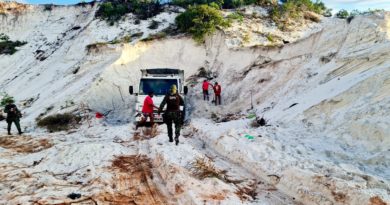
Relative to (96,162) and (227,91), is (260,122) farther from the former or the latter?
(227,91)

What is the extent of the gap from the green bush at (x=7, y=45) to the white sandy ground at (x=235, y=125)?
4.54m

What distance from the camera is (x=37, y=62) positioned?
2973 centimetres

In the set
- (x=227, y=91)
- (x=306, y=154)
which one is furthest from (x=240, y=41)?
(x=306, y=154)

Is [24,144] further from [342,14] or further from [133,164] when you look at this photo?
[342,14]

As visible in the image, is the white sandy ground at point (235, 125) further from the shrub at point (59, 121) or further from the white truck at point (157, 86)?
the white truck at point (157, 86)

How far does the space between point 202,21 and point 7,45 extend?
17541 mm

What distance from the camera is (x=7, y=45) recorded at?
108ft

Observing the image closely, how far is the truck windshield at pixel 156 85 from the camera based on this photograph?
52.7 ft

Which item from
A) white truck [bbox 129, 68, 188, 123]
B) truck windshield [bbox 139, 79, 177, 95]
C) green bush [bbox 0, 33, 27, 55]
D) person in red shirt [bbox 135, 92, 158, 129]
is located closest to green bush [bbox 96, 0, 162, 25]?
green bush [bbox 0, 33, 27, 55]

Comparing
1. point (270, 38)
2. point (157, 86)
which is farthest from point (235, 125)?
point (270, 38)

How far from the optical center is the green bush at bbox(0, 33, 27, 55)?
32094 mm

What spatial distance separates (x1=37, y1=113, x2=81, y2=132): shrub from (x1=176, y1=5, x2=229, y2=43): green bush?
11327mm

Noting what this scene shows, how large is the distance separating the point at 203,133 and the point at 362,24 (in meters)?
8.45

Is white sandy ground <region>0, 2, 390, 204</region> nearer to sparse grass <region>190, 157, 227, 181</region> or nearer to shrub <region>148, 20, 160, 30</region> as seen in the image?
sparse grass <region>190, 157, 227, 181</region>
